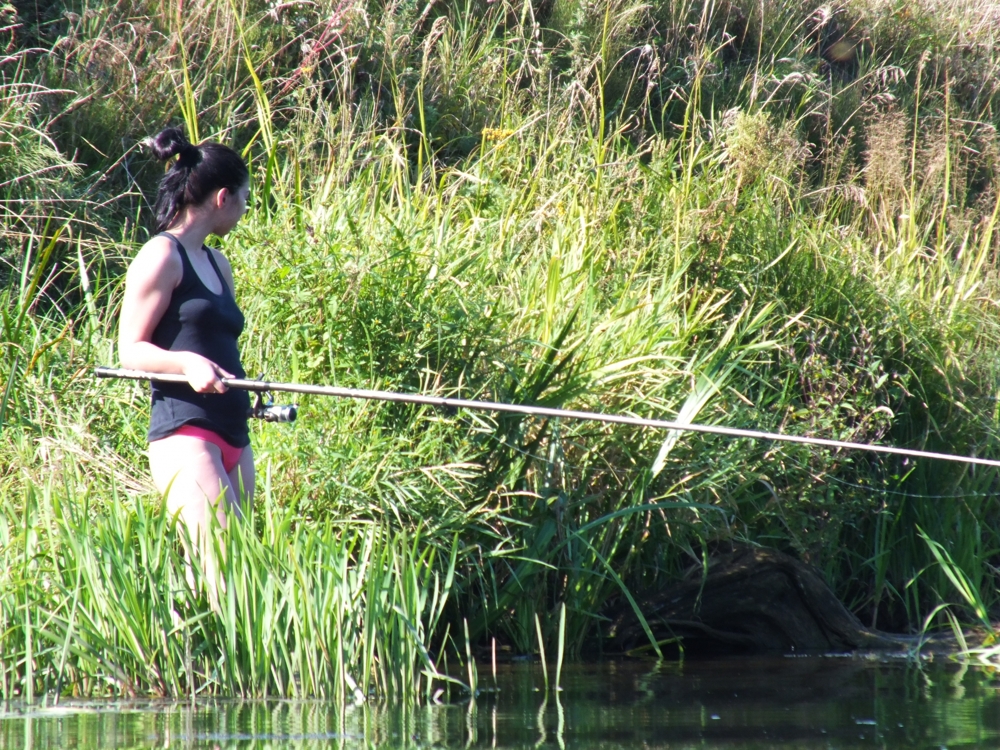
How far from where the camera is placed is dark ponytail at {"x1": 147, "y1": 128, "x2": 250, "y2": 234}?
3277mm

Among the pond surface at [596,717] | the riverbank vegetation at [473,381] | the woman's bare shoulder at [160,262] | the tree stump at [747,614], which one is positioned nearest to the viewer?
the pond surface at [596,717]

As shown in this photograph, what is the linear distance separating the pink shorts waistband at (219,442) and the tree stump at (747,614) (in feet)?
6.08

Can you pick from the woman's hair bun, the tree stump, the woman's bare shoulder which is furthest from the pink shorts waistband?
the tree stump

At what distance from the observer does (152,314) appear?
3137mm

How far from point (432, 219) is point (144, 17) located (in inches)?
111

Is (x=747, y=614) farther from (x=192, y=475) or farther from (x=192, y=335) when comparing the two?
(x=192, y=335)

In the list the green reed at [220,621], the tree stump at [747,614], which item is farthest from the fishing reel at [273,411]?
the tree stump at [747,614]

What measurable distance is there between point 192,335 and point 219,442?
310 mm

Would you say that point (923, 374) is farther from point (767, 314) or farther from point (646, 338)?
point (646, 338)

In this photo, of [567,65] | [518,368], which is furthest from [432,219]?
[567,65]

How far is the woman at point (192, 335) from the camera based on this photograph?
312 cm

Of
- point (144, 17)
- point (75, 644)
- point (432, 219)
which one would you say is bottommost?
point (75, 644)

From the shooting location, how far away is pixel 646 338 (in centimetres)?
479

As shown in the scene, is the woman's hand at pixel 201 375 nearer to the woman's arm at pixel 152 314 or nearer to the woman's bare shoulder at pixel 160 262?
the woman's arm at pixel 152 314
